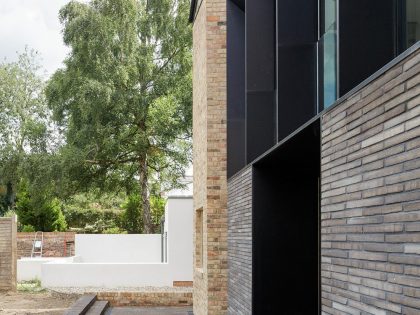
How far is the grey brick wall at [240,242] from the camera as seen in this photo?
346 inches

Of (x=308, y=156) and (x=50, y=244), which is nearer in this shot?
(x=308, y=156)

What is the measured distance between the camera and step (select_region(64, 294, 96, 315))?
1413 cm

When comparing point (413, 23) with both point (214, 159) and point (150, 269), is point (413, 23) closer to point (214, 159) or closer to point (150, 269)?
point (214, 159)

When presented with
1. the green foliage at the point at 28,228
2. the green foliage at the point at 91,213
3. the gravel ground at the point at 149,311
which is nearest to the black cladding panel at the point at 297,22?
the gravel ground at the point at 149,311

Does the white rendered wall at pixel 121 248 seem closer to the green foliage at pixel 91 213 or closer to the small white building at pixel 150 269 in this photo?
the small white building at pixel 150 269

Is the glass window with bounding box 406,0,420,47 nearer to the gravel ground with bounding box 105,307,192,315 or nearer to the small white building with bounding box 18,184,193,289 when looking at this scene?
the gravel ground with bounding box 105,307,192,315

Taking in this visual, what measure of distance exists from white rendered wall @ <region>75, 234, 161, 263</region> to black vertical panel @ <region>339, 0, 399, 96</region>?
22.6m

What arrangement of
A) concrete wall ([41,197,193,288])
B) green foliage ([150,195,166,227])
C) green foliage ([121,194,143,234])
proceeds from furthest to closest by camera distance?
green foliage ([150,195,166,227]) → green foliage ([121,194,143,234]) → concrete wall ([41,197,193,288])

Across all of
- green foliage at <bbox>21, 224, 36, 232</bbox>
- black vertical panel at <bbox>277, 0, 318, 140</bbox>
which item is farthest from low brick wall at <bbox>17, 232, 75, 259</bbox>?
black vertical panel at <bbox>277, 0, 318, 140</bbox>

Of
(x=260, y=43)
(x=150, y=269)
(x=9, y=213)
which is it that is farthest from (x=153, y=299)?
(x=9, y=213)

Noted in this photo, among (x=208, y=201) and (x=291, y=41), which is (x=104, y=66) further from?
(x=291, y=41)

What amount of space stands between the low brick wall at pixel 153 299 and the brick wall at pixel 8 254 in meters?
3.38

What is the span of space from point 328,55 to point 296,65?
571 millimetres

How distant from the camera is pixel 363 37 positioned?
4859mm
